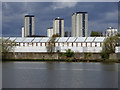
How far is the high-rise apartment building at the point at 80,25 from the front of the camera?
A: 3658 inches

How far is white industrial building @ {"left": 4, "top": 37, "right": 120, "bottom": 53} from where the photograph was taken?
40.4 meters

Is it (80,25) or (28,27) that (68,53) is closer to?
(80,25)

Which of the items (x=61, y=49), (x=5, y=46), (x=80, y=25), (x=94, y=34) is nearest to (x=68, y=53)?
(x=61, y=49)

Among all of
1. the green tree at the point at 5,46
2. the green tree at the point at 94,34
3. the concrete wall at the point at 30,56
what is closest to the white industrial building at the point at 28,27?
the green tree at the point at 94,34

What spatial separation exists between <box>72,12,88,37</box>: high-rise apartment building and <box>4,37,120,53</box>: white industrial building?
4654cm

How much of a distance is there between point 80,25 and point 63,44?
2158 inches

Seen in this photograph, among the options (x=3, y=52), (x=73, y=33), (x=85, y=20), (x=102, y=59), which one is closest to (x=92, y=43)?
(x=102, y=59)

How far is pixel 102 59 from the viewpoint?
36.6m

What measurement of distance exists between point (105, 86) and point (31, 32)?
94.7 m

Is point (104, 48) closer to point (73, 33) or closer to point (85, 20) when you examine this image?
point (73, 33)

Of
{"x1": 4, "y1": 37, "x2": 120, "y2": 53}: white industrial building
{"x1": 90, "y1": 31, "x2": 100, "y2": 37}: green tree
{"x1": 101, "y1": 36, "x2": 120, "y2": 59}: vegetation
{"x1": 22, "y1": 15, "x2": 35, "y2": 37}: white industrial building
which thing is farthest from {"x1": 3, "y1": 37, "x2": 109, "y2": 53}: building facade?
{"x1": 22, "y1": 15, "x2": 35, "y2": 37}: white industrial building

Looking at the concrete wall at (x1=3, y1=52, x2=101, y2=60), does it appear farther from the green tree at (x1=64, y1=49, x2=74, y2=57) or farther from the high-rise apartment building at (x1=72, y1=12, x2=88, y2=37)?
the high-rise apartment building at (x1=72, y1=12, x2=88, y2=37)

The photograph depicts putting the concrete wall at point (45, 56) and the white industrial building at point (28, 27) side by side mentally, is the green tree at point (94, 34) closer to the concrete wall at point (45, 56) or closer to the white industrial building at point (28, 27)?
the concrete wall at point (45, 56)

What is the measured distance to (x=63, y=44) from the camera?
4397 cm
